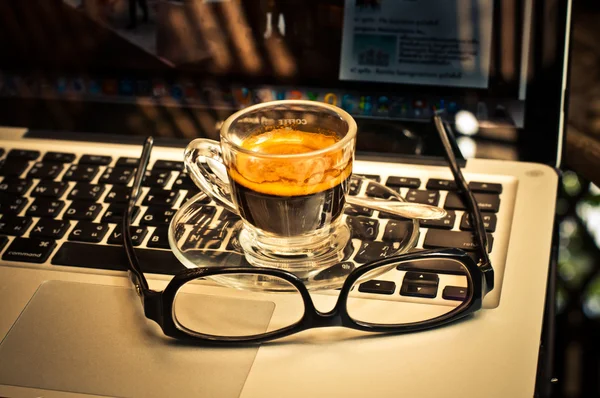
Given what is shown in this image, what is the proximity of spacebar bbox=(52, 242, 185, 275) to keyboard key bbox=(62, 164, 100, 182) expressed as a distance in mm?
99

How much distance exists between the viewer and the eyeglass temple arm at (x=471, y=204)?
1.65 ft

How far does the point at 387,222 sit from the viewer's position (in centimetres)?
59

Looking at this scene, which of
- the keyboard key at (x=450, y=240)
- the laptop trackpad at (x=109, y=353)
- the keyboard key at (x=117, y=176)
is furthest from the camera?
the keyboard key at (x=117, y=176)

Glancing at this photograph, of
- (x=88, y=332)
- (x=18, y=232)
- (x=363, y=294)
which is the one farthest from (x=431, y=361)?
(x=18, y=232)

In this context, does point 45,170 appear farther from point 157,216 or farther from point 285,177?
point 285,177

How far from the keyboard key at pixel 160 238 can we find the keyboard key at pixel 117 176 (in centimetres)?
9

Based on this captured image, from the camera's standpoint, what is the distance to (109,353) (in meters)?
0.49

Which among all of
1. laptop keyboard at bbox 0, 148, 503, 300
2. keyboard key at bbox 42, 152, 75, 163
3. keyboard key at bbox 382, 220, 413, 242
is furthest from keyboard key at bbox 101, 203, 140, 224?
keyboard key at bbox 382, 220, 413, 242

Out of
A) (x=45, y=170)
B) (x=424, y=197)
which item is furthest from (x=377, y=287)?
(x=45, y=170)

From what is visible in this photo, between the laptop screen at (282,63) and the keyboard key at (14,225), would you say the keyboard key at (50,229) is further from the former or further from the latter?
the laptop screen at (282,63)

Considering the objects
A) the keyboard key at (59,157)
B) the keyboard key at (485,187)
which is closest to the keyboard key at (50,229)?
the keyboard key at (59,157)

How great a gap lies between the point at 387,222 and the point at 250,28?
9.4 inches

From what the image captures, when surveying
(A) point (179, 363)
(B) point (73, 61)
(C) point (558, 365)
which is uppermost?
(B) point (73, 61)

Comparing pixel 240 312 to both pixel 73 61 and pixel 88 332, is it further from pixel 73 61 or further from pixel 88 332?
pixel 73 61
